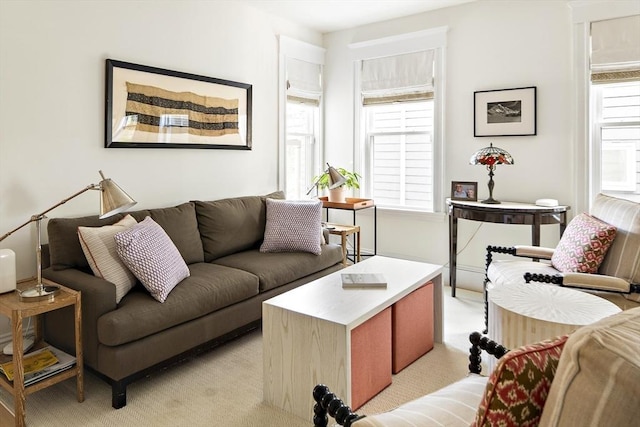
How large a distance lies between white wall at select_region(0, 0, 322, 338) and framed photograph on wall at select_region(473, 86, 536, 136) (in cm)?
226

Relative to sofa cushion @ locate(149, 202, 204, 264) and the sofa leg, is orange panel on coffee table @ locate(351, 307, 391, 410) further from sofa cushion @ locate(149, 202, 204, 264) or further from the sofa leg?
sofa cushion @ locate(149, 202, 204, 264)

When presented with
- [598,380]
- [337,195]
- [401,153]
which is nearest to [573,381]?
[598,380]

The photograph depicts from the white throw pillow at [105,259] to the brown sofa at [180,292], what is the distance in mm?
54

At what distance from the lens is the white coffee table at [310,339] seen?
6.56 feet

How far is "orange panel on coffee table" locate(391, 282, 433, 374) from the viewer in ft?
8.27

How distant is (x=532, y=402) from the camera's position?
0.81 meters

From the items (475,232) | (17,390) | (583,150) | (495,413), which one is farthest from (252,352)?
(583,150)

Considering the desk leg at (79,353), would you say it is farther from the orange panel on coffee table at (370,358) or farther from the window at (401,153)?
the window at (401,153)

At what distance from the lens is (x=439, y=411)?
1278mm

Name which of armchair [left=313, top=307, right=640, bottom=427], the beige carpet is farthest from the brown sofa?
armchair [left=313, top=307, right=640, bottom=427]

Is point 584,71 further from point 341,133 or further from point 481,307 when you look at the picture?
point 341,133

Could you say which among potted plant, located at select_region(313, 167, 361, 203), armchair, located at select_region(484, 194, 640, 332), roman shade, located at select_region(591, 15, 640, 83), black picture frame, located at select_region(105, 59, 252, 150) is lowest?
armchair, located at select_region(484, 194, 640, 332)

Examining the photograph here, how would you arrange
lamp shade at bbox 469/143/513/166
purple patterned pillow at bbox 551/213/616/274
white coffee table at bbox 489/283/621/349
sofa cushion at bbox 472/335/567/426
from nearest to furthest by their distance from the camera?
sofa cushion at bbox 472/335/567/426, white coffee table at bbox 489/283/621/349, purple patterned pillow at bbox 551/213/616/274, lamp shade at bbox 469/143/513/166

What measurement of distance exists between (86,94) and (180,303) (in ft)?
5.29
